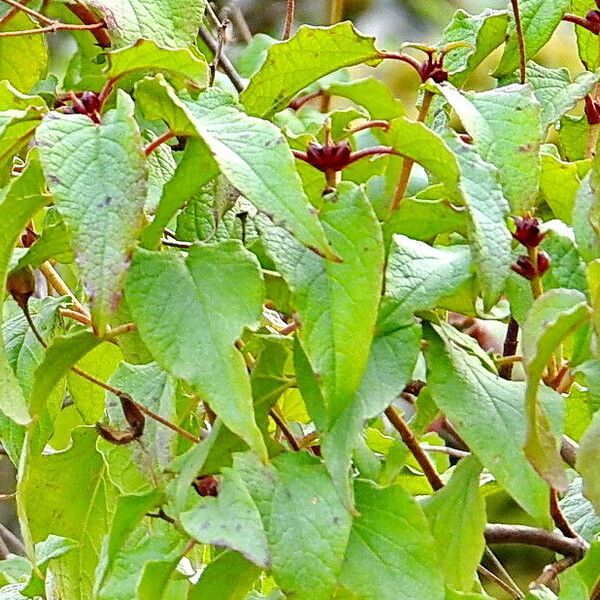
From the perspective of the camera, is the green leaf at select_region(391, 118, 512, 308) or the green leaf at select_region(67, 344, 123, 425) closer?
the green leaf at select_region(391, 118, 512, 308)

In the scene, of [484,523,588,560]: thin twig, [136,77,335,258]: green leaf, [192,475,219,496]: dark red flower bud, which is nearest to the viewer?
[136,77,335,258]: green leaf

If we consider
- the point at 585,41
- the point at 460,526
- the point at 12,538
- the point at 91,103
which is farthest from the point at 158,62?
the point at 12,538

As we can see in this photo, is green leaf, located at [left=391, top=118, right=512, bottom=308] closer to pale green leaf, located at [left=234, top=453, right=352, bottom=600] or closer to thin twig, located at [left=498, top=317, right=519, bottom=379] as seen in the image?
pale green leaf, located at [left=234, top=453, right=352, bottom=600]

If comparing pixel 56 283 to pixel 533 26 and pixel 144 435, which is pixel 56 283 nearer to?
pixel 144 435

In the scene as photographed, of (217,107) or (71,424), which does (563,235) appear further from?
(71,424)

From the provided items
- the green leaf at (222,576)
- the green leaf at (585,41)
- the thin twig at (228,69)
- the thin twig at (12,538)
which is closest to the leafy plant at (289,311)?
the green leaf at (222,576)

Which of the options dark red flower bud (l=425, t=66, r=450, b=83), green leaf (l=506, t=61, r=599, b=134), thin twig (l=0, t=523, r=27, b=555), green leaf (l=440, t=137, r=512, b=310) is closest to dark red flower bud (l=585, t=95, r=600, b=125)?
green leaf (l=506, t=61, r=599, b=134)

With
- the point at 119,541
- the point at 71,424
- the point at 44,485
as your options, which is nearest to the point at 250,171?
the point at 119,541
